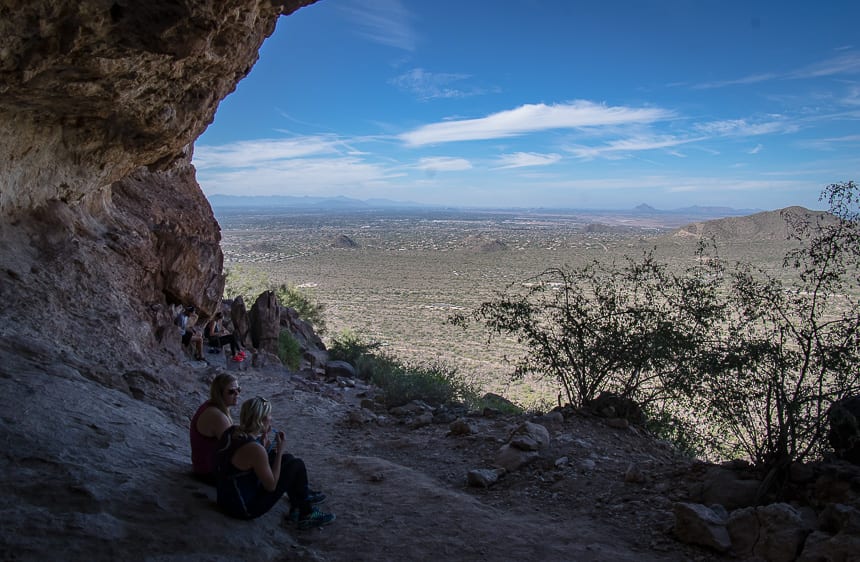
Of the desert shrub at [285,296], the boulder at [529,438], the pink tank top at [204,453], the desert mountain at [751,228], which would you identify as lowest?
the desert shrub at [285,296]

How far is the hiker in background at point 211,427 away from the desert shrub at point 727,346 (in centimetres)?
509

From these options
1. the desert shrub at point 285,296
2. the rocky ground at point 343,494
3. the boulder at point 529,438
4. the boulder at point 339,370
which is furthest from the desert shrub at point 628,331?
the desert shrub at point 285,296

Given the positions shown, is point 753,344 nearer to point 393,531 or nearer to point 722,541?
point 722,541

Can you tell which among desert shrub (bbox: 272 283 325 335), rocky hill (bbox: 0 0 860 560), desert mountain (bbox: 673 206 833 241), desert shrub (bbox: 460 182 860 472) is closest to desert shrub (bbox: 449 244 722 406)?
desert shrub (bbox: 460 182 860 472)

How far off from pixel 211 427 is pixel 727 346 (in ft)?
19.9

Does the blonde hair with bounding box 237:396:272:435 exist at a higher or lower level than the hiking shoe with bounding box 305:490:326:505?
higher

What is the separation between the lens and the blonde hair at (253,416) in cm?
434

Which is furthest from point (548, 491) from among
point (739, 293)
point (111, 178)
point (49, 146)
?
point (111, 178)

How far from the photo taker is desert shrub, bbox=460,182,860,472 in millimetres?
5918

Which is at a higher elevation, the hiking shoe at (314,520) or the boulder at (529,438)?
the hiking shoe at (314,520)

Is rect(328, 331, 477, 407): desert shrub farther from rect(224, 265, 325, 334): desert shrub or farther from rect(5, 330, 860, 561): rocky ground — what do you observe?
rect(224, 265, 325, 334): desert shrub

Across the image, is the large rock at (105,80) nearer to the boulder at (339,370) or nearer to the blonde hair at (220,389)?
the blonde hair at (220,389)

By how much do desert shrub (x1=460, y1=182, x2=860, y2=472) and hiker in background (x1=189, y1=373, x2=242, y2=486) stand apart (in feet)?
16.7

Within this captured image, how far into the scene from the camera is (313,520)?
4.72 m
